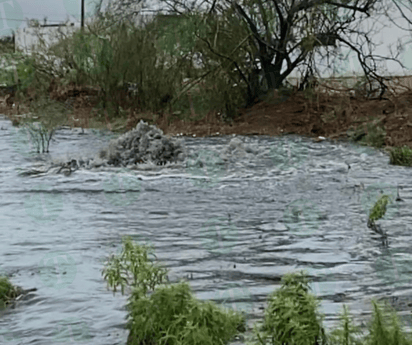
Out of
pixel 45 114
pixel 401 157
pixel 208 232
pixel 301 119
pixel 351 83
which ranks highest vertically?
pixel 351 83

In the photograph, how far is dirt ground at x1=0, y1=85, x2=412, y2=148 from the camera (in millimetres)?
13016

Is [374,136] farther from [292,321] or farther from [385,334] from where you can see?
[385,334]

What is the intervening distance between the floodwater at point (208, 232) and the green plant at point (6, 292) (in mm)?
94

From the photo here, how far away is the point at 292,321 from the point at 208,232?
121 inches

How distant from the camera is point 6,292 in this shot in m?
3.92

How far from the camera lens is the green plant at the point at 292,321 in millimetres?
2727

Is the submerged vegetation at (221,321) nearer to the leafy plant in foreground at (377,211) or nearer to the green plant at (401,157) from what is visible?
the leafy plant in foreground at (377,211)

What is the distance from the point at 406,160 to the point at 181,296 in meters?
7.26

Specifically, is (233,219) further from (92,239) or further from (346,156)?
(346,156)

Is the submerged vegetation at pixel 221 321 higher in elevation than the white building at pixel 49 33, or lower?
lower

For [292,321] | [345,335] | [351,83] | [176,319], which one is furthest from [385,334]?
[351,83]

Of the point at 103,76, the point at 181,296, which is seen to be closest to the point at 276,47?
the point at 103,76

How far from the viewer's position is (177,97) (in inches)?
555

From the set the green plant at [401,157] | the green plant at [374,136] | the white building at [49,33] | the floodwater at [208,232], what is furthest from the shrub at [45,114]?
the green plant at [401,157]
